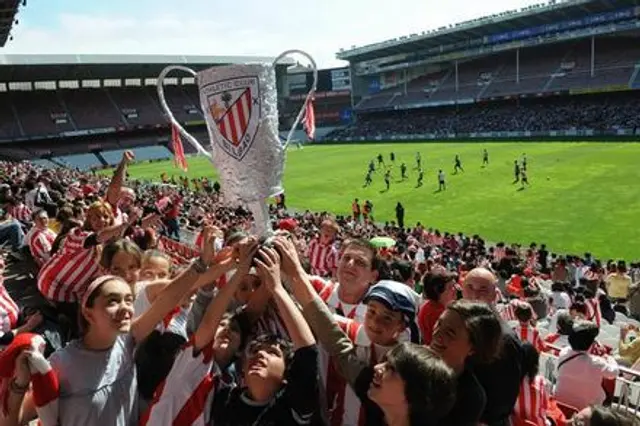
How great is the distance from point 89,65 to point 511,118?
132 feet

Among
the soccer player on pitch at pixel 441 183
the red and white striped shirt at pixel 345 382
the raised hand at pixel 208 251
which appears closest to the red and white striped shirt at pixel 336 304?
the red and white striped shirt at pixel 345 382

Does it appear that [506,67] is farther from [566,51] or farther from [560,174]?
[560,174]

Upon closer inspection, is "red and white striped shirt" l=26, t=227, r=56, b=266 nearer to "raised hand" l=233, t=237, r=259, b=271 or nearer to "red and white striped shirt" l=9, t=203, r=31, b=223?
"red and white striped shirt" l=9, t=203, r=31, b=223

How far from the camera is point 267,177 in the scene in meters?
3.21

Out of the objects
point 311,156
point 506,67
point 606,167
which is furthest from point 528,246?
point 506,67

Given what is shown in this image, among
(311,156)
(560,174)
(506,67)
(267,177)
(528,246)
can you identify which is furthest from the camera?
(506,67)

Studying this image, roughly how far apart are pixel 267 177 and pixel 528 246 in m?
15.6

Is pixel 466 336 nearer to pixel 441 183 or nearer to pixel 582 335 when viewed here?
pixel 582 335

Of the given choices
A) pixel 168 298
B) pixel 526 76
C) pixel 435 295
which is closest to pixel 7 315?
pixel 168 298

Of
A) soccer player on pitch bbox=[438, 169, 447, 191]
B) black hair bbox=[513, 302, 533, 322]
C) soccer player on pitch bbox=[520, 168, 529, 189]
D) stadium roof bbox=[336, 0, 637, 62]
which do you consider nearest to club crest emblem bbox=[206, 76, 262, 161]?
black hair bbox=[513, 302, 533, 322]

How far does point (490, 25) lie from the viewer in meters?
61.3

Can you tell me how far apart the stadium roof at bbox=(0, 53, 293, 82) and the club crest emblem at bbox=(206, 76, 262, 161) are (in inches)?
1878

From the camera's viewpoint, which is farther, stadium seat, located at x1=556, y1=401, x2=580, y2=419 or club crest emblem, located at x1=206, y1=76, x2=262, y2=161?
stadium seat, located at x1=556, y1=401, x2=580, y2=419

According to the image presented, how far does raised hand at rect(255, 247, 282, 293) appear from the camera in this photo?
273 cm
